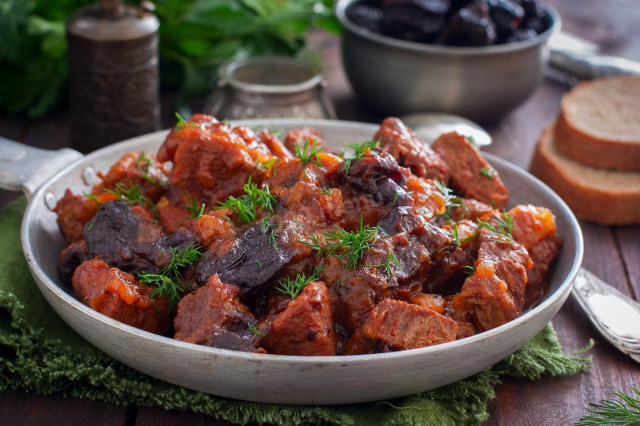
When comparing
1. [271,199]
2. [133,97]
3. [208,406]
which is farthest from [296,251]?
[133,97]

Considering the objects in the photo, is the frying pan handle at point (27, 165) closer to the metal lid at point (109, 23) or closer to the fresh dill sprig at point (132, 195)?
the fresh dill sprig at point (132, 195)

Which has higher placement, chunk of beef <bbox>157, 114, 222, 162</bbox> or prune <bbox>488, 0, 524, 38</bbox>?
chunk of beef <bbox>157, 114, 222, 162</bbox>

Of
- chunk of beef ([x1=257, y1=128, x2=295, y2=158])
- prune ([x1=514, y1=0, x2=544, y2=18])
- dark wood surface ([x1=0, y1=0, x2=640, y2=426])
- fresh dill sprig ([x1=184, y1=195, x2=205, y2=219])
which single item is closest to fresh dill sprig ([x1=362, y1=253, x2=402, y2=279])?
dark wood surface ([x1=0, y1=0, x2=640, y2=426])

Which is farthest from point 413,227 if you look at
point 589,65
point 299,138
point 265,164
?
point 589,65

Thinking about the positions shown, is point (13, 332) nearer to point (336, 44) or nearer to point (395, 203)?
point (395, 203)

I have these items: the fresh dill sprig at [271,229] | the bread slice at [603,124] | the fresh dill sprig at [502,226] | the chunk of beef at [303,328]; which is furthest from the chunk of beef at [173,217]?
the bread slice at [603,124]

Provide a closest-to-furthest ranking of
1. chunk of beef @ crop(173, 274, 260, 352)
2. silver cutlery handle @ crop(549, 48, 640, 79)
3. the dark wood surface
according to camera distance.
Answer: chunk of beef @ crop(173, 274, 260, 352)
the dark wood surface
silver cutlery handle @ crop(549, 48, 640, 79)

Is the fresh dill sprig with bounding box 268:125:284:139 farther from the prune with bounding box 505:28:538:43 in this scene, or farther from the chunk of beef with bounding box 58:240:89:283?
the prune with bounding box 505:28:538:43
